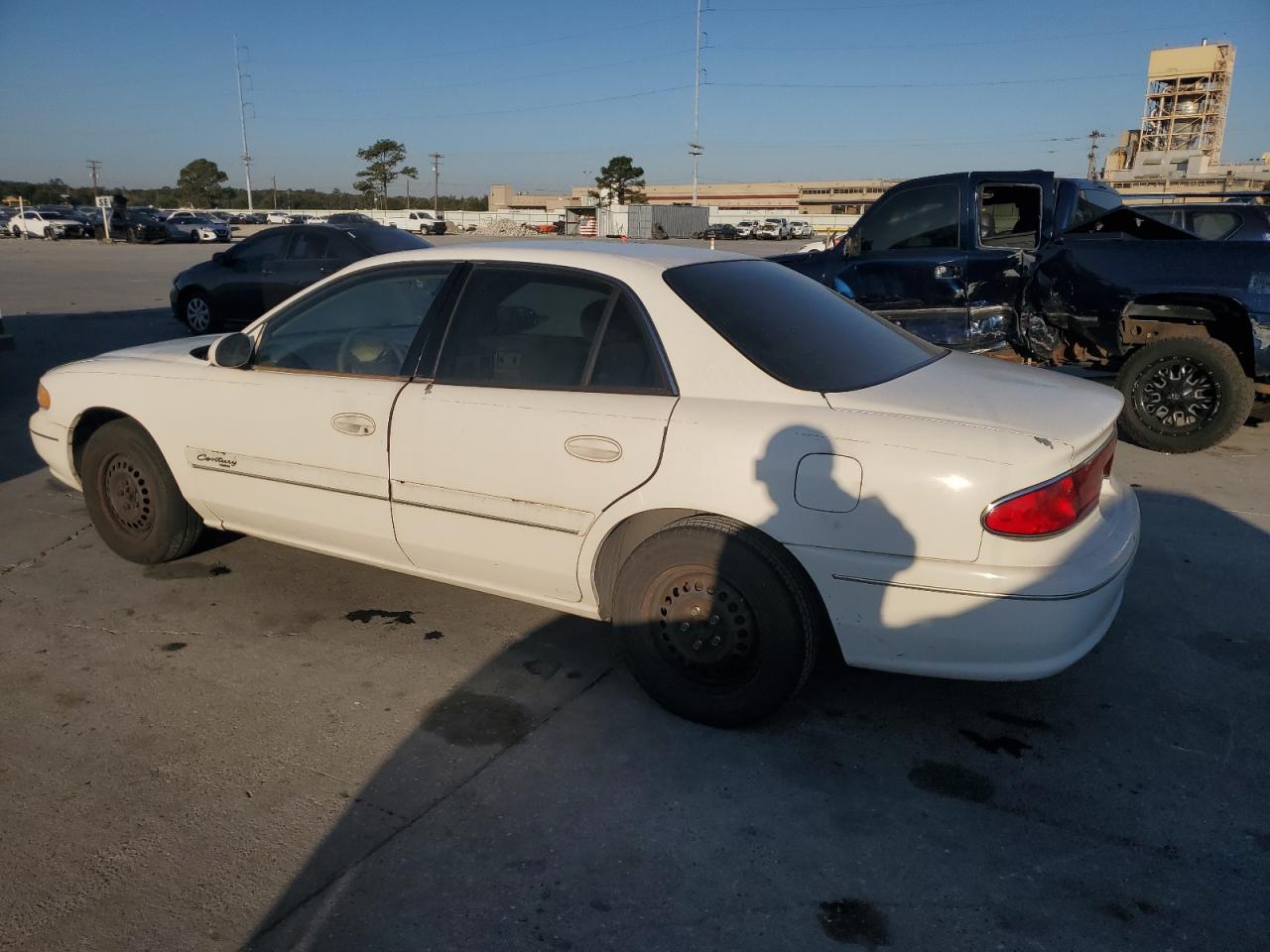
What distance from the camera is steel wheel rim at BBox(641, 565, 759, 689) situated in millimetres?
3127

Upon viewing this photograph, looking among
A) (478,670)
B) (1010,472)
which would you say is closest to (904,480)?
(1010,472)

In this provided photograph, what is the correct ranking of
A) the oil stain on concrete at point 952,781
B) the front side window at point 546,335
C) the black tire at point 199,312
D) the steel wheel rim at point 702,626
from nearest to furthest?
the oil stain on concrete at point 952,781
the steel wheel rim at point 702,626
the front side window at point 546,335
the black tire at point 199,312

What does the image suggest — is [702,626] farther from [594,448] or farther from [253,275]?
[253,275]

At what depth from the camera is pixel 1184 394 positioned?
711cm

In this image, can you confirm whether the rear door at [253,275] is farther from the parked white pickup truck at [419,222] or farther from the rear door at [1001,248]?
the parked white pickup truck at [419,222]

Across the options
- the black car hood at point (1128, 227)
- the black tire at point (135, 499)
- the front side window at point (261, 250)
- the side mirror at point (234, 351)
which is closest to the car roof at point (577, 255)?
the side mirror at point (234, 351)

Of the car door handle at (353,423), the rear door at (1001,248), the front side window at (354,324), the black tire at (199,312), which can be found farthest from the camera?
the black tire at (199,312)

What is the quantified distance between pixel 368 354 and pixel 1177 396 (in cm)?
610

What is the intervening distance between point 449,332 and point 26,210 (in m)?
57.0

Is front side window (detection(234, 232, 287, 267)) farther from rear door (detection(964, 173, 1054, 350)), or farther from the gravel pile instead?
the gravel pile

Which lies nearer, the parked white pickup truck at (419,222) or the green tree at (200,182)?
the parked white pickup truck at (419,222)

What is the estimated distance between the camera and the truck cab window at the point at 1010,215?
8172 mm

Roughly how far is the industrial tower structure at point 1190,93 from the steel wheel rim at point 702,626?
221 ft

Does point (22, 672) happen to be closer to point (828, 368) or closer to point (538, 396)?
point (538, 396)
